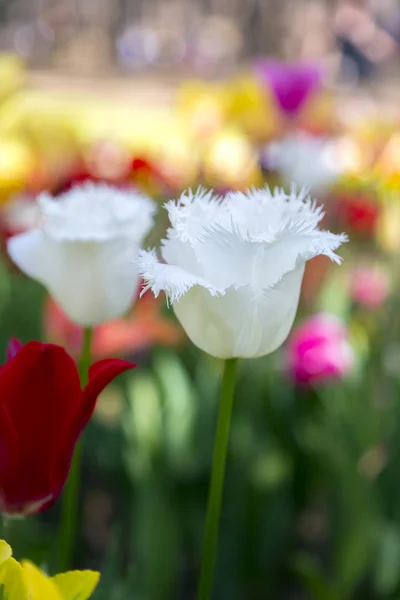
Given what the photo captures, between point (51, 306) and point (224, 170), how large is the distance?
1.53 ft

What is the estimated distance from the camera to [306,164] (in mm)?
1110

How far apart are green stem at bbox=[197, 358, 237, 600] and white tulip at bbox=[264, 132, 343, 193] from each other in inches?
30.1

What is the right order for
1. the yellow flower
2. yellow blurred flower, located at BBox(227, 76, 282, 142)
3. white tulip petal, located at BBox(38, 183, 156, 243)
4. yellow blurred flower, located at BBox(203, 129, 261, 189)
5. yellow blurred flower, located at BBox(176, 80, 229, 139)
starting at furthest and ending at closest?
yellow blurred flower, located at BBox(227, 76, 282, 142), yellow blurred flower, located at BBox(176, 80, 229, 139), yellow blurred flower, located at BBox(203, 129, 261, 189), white tulip petal, located at BBox(38, 183, 156, 243), the yellow flower

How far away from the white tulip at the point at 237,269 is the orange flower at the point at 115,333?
2.35ft

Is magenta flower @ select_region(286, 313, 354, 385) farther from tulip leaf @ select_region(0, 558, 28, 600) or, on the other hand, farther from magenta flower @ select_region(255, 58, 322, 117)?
magenta flower @ select_region(255, 58, 322, 117)

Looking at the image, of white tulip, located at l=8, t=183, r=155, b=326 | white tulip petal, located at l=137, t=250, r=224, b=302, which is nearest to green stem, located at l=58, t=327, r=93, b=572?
white tulip, located at l=8, t=183, r=155, b=326

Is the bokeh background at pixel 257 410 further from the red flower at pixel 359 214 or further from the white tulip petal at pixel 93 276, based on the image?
the white tulip petal at pixel 93 276

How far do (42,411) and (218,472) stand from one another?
0.09 metres

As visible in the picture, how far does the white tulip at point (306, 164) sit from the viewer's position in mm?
1110

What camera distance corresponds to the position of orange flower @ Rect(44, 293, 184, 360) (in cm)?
110

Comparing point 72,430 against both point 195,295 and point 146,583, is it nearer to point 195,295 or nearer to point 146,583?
point 195,295

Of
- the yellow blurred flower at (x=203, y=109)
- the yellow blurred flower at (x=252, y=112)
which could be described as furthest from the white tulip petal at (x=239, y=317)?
the yellow blurred flower at (x=252, y=112)

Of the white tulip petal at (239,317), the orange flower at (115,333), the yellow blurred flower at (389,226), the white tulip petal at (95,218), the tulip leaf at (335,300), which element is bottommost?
the white tulip petal at (239,317)

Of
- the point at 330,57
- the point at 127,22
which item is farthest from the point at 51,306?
the point at 127,22
